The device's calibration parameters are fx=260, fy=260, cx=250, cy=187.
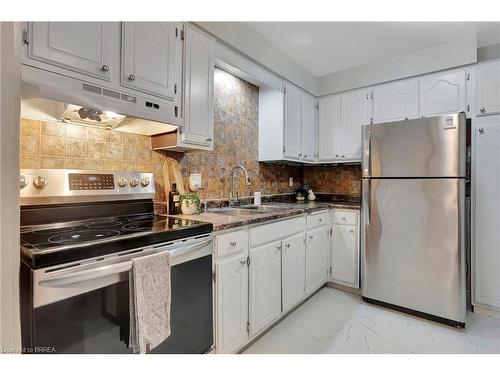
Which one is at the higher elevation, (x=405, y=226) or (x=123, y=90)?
(x=123, y=90)

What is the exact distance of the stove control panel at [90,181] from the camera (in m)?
1.39

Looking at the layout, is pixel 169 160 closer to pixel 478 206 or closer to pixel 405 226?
pixel 405 226

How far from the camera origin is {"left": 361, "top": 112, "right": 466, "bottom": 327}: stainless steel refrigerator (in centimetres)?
201

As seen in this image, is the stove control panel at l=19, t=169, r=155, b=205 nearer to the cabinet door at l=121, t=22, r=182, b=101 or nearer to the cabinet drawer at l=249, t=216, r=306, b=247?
the cabinet door at l=121, t=22, r=182, b=101

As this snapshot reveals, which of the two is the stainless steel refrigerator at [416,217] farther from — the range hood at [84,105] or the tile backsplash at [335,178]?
the range hood at [84,105]

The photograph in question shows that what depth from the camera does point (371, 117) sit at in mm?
2787

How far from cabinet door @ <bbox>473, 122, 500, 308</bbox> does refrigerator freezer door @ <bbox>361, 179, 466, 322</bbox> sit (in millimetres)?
427

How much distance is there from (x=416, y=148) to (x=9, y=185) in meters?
2.48

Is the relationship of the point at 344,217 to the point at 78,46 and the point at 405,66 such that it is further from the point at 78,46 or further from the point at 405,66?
the point at 78,46

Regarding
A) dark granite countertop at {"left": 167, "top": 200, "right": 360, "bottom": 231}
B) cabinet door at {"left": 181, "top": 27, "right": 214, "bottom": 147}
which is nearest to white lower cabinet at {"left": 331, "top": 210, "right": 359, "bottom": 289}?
dark granite countertop at {"left": 167, "top": 200, "right": 360, "bottom": 231}

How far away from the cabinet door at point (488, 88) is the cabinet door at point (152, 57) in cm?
250

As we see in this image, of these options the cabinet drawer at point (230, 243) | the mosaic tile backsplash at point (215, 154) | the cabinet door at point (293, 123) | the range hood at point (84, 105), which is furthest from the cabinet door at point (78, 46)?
the cabinet door at point (293, 123)
